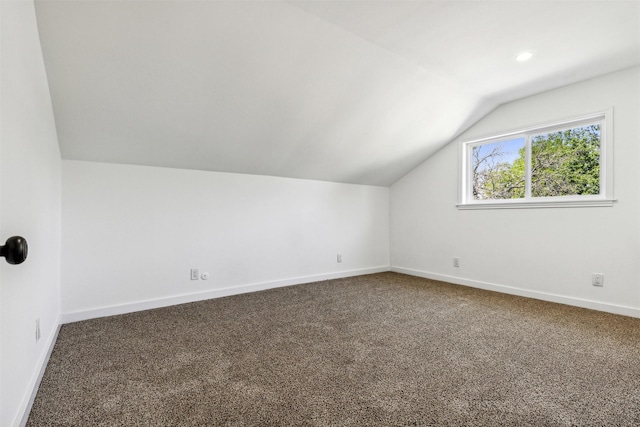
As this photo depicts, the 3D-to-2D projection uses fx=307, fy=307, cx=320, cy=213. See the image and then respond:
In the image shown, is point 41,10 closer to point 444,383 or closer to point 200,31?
point 200,31

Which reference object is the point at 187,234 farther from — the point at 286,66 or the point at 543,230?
the point at 543,230

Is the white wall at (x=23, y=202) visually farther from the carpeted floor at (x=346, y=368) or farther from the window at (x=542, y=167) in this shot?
the window at (x=542, y=167)

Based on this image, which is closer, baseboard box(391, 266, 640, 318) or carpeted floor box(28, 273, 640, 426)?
carpeted floor box(28, 273, 640, 426)

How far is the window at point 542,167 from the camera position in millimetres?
3047

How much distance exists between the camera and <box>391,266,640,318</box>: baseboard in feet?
9.23

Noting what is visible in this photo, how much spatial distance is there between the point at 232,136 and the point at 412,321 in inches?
92.8

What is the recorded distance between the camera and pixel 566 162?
3.28 meters

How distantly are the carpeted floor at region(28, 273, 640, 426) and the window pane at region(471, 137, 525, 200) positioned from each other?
1.45 m

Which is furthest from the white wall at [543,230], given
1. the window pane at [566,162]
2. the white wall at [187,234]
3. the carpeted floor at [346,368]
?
Answer: the white wall at [187,234]

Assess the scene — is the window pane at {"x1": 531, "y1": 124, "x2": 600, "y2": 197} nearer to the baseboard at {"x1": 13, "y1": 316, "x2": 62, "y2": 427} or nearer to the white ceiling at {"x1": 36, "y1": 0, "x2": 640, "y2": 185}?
the white ceiling at {"x1": 36, "y1": 0, "x2": 640, "y2": 185}

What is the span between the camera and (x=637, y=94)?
277cm

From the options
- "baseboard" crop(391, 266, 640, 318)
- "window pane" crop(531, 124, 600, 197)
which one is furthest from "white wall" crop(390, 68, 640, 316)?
"window pane" crop(531, 124, 600, 197)

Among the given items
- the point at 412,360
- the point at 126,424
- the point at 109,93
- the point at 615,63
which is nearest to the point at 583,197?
the point at 615,63

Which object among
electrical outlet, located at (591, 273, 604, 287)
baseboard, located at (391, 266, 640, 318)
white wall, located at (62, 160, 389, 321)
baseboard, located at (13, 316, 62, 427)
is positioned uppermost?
white wall, located at (62, 160, 389, 321)
